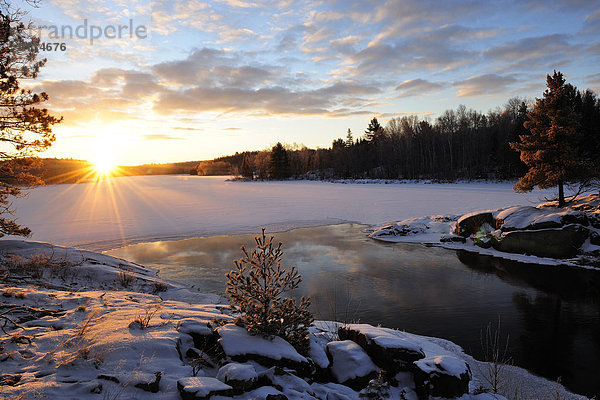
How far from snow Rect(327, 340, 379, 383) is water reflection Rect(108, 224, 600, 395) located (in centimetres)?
345

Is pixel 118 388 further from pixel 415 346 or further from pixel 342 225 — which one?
pixel 342 225

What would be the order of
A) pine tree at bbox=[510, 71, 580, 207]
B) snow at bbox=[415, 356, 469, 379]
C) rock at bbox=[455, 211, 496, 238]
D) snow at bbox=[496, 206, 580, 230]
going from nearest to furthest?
snow at bbox=[415, 356, 469, 379], snow at bbox=[496, 206, 580, 230], pine tree at bbox=[510, 71, 580, 207], rock at bbox=[455, 211, 496, 238]

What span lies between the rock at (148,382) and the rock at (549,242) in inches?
716

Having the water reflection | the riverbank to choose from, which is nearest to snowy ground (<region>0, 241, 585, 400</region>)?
the water reflection

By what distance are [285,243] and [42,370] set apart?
14723mm

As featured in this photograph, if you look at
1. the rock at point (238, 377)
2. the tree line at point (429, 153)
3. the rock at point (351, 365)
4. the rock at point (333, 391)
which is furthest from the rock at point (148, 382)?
the tree line at point (429, 153)

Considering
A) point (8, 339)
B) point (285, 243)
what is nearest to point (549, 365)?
point (8, 339)

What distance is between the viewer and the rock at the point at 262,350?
4.53 meters

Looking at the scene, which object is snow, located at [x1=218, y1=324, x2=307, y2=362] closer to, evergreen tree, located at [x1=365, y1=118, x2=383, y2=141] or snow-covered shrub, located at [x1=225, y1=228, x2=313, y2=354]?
snow-covered shrub, located at [x1=225, y1=228, x2=313, y2=354]

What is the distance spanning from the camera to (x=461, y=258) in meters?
16.1

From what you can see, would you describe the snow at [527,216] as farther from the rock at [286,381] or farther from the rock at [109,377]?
the rock at [109,377]

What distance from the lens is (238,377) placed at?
3.89 m

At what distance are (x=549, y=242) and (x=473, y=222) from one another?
423 cm

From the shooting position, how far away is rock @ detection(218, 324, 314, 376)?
453 cm
